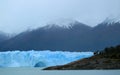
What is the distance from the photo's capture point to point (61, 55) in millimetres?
72375

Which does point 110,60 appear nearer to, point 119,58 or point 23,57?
point 119,58

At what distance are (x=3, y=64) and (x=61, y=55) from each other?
1451 cm

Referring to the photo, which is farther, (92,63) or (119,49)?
(119,49)

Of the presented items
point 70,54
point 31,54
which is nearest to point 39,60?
point 31,54

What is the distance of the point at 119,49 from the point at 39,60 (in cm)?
1730

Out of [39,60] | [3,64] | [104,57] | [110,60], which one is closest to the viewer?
[110,60]

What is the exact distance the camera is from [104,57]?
66812 millimetres

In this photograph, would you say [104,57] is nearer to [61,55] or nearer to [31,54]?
[61,55]

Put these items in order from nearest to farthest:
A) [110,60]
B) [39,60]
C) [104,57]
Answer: [110,60] < [104,57] < [39,60]

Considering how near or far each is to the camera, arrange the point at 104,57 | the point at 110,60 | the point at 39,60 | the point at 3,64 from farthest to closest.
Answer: the point at 3,64 < the point at 39,60 < the point at 104,57 < the point at 110,60

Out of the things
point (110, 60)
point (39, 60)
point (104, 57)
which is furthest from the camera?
point (39, 60)

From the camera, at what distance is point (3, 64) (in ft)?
253

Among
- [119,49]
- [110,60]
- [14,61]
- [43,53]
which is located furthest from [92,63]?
[14,61]

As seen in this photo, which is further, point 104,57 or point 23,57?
point 23,57
